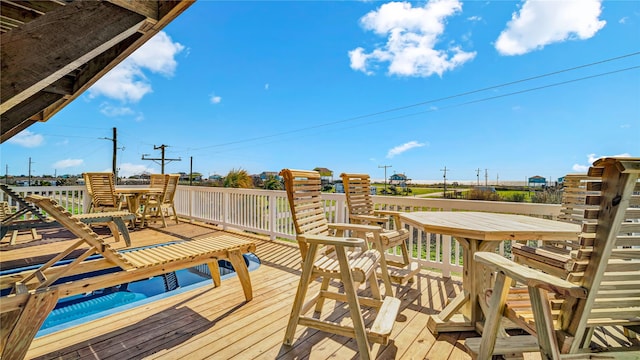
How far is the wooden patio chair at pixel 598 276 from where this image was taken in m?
0.98

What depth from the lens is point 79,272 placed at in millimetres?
2148

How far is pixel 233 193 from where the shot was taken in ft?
19.7

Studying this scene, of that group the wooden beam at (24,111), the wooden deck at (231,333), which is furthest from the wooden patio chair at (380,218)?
the wooden beam at (24,111)

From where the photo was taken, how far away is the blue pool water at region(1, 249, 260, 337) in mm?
2621

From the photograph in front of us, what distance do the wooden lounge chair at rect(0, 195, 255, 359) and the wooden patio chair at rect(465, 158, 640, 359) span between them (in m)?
2.23

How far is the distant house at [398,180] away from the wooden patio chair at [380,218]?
10418mm

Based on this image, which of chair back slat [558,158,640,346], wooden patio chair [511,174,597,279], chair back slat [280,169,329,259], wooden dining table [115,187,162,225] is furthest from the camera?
wooden dining table [115,187,162,225]

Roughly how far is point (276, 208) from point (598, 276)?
4.45 metres

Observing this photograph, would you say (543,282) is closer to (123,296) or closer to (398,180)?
(123,296)

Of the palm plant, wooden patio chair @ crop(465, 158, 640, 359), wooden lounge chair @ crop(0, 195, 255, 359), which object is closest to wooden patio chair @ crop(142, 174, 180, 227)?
wooden lounge chair @ crop(0, 195, 255, 359)

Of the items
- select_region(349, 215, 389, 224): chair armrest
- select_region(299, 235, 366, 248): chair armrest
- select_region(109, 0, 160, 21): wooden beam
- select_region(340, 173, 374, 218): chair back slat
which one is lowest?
select_region(349, 215, 389, 224): chair armrest

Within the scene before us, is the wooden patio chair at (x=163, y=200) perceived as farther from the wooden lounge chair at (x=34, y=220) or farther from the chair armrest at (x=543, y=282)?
the chair armrest at (x=543, y=282)

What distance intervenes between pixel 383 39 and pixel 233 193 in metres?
9.48

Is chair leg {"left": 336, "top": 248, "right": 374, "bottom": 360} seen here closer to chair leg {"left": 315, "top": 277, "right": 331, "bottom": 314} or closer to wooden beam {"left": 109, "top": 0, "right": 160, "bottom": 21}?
chair leg {"left": 315, "top": 277, "right": 331, "bottom": 314}
